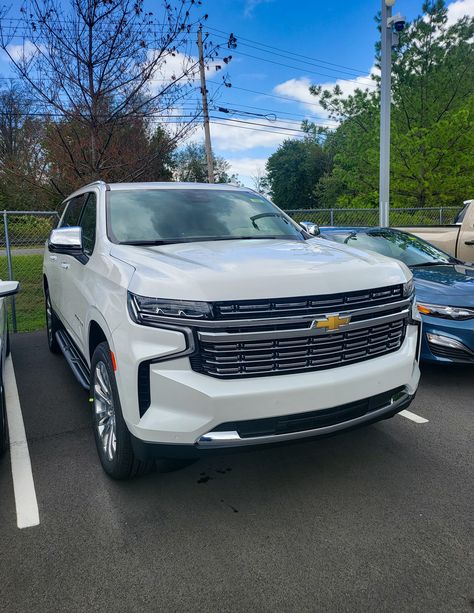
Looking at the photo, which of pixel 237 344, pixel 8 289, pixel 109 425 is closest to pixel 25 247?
pixel 8 289

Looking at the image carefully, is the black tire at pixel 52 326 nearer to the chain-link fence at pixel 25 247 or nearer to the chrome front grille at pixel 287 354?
the chain-link fence at pixel 25 247

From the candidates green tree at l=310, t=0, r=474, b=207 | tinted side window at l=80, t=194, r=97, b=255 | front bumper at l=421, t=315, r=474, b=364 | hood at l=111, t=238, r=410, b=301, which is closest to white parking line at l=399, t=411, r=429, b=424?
front bumper at l=421, t=315, r=474, b=364

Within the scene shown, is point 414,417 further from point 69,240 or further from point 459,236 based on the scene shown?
point 459,236

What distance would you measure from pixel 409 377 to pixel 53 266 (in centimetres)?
389

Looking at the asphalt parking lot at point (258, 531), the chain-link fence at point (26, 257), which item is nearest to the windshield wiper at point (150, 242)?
the asphalt parking lot at point (258, 531)

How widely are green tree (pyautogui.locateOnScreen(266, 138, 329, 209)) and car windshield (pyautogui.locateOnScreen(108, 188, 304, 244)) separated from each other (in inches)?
2047

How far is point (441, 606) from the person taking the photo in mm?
2107

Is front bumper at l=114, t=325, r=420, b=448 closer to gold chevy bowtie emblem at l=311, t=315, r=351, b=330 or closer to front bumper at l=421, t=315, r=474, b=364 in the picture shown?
gold chevy bowtie emblem at l=311, t=315, r=351, b=330

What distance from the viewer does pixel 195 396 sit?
2432mm

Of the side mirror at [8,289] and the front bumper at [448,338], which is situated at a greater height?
the side mirror at [8,289]

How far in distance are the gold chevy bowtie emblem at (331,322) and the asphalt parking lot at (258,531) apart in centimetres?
106

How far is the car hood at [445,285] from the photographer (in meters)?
4.82

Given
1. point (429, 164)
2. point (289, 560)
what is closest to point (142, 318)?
point (289, 560)

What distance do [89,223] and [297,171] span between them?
179 feet
